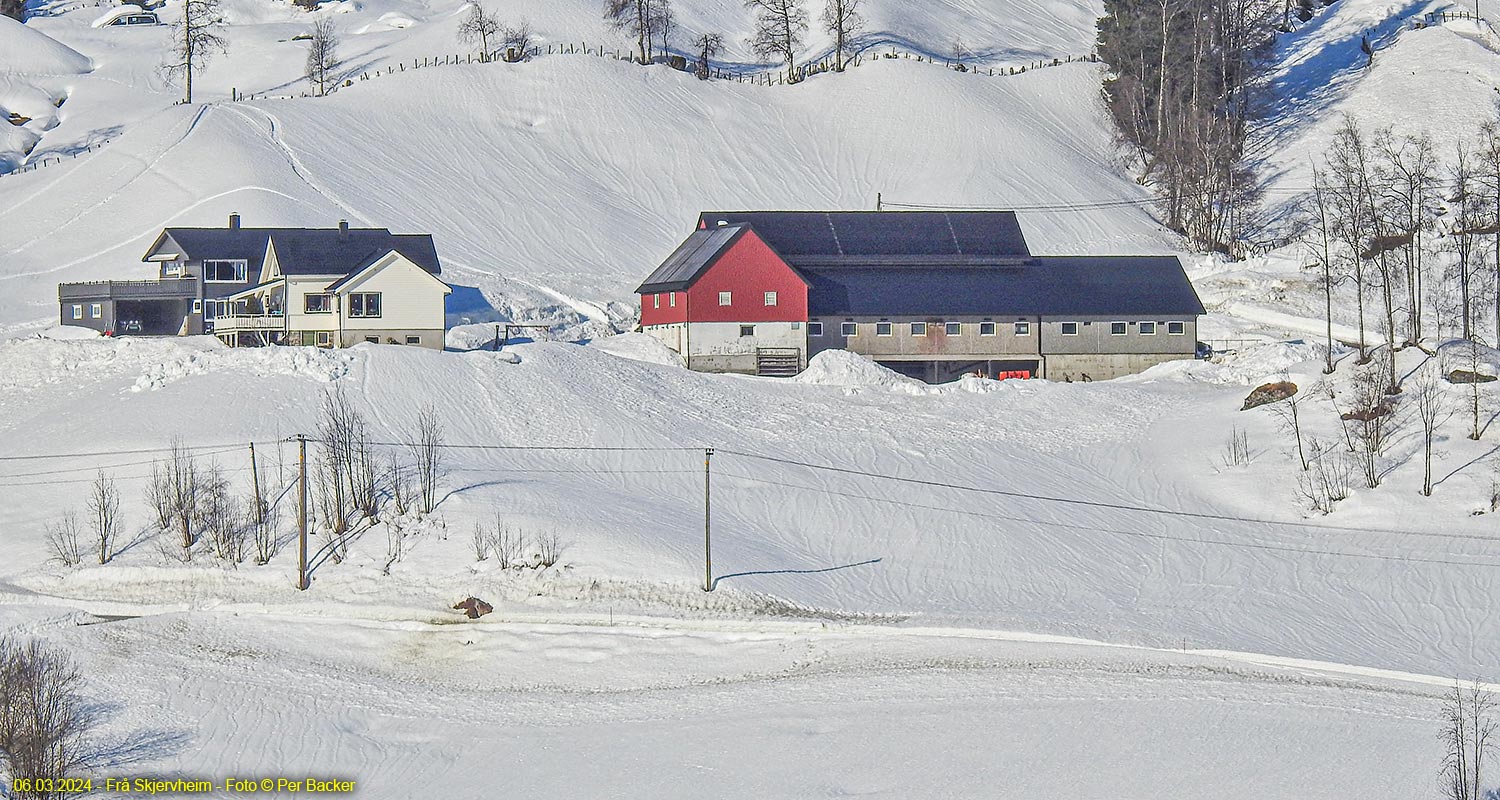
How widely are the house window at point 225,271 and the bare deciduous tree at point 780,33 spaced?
2116 inches

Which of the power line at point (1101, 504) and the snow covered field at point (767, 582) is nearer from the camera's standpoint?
the snow covered field at point (767, 582)

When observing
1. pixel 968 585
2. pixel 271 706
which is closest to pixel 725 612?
pixel 968 585

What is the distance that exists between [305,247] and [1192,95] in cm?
5889

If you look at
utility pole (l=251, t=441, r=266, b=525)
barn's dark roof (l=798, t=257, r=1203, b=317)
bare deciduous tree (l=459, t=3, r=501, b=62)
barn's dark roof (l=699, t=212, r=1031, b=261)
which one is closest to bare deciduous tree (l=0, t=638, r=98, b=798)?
utility pole (l=251, t=441, r=266, b=525)

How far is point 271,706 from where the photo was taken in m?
27.9

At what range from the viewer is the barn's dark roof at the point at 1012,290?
60.9 metres

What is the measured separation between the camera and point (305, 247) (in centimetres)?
6106

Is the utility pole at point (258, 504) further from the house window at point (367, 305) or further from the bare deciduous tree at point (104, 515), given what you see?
the house window at point (367, 305)

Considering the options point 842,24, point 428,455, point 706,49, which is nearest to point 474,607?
point 428,455

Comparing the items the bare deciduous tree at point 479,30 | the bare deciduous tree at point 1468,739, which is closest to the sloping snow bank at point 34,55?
the bare deciduous tree at point 479,30

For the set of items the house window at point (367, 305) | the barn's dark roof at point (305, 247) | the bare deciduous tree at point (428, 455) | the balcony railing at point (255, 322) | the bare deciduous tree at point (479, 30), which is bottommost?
the bare deciduous tree at point (428, 455)

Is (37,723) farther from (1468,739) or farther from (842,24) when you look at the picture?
(842,24)

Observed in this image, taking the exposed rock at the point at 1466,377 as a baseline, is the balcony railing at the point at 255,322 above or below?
above

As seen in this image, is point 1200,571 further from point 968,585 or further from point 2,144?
point 2,144
